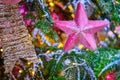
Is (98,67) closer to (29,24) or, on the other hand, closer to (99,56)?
(99,56)

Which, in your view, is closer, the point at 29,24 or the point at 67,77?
the point at 67,77

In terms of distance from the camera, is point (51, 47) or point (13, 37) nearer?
point (13, 37)

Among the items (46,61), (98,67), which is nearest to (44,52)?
(46,61)

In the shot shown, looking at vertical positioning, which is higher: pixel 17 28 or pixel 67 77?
pixel 17 28
